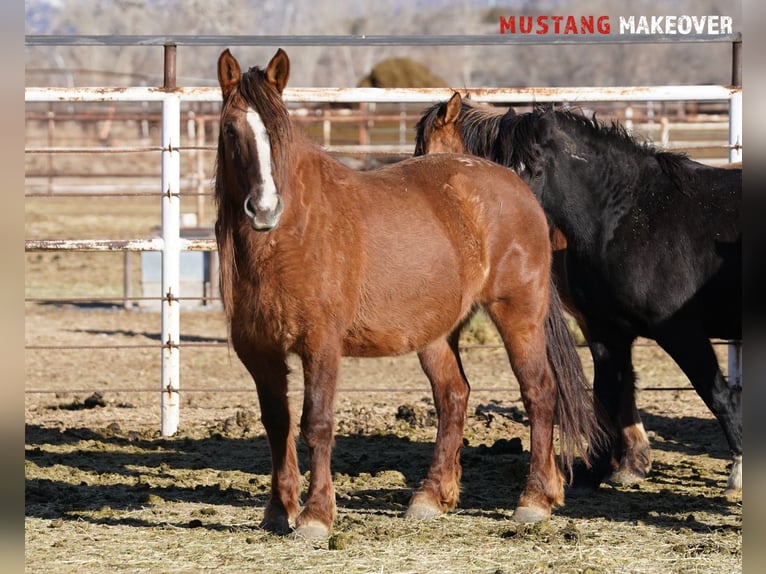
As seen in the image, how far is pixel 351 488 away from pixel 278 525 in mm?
943

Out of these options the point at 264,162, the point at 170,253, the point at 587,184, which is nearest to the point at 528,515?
the point at 587,184

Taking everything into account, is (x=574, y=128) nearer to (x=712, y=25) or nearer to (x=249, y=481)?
(x=712, y=25)

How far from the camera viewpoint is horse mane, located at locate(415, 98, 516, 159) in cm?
540

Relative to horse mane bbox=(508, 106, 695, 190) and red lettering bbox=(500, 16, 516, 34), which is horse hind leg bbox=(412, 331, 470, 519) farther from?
red lettering bbox=(500, 16, 516, 34)

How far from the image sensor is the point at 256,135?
374cm

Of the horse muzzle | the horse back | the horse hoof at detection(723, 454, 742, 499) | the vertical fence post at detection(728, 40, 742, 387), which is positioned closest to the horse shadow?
the horse hoof at detection(723, 454, 742, 499)

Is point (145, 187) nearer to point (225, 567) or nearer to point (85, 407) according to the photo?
A: point (85, 407)

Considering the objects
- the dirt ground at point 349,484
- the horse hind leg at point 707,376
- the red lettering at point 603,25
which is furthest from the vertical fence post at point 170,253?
the horse hind leg at point 707,376

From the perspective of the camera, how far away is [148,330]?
10.3 metres

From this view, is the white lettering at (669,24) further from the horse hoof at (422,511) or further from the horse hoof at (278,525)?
the horse hoof at (278,525)

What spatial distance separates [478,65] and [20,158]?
213ft

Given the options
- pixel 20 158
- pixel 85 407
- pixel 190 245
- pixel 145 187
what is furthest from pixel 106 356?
pixel 145 187

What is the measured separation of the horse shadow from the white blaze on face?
1504mm

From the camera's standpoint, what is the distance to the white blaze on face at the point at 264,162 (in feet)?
11.9
